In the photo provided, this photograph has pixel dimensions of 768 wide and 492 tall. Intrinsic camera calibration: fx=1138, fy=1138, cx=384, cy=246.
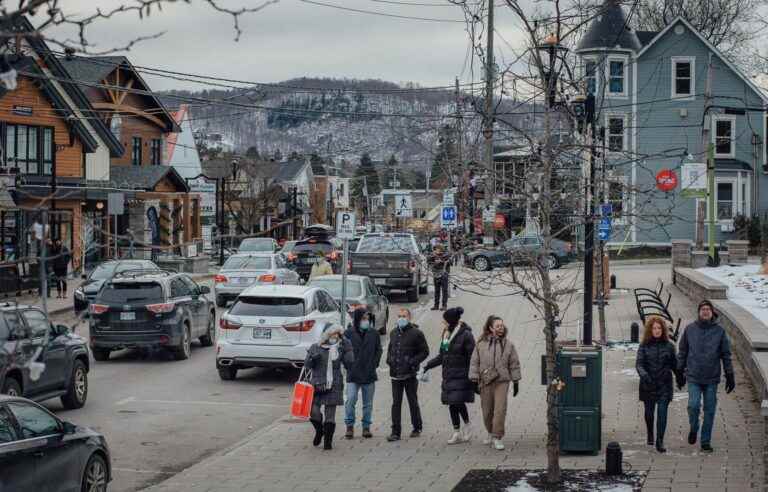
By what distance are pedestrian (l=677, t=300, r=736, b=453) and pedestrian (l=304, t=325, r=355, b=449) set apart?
4173mm

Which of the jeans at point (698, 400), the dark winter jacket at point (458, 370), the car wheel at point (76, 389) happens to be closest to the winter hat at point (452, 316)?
the dark winter jacket at point (458, 370)

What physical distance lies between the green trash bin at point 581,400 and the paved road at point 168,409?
180 inches

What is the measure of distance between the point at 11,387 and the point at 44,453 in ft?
16.9

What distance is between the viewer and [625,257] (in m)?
55.8

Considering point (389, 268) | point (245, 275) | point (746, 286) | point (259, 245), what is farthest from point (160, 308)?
point (259, 245)

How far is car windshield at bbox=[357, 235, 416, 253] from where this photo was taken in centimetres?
3578

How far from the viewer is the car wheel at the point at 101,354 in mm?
22559

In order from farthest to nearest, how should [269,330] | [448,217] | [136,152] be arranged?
[136,152] → [448,217] → [269,330]

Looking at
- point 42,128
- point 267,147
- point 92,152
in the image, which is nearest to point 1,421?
point 42,128

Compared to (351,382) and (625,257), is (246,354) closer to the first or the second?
(351,382)

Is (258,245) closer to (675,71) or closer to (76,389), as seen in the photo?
(675,71)

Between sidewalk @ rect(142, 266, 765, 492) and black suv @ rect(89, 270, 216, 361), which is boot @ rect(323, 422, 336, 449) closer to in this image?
sidewalk @ rect(142, 266, 765, 492)

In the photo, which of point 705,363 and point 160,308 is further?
point 160,308

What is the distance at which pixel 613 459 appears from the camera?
11.5 meters
